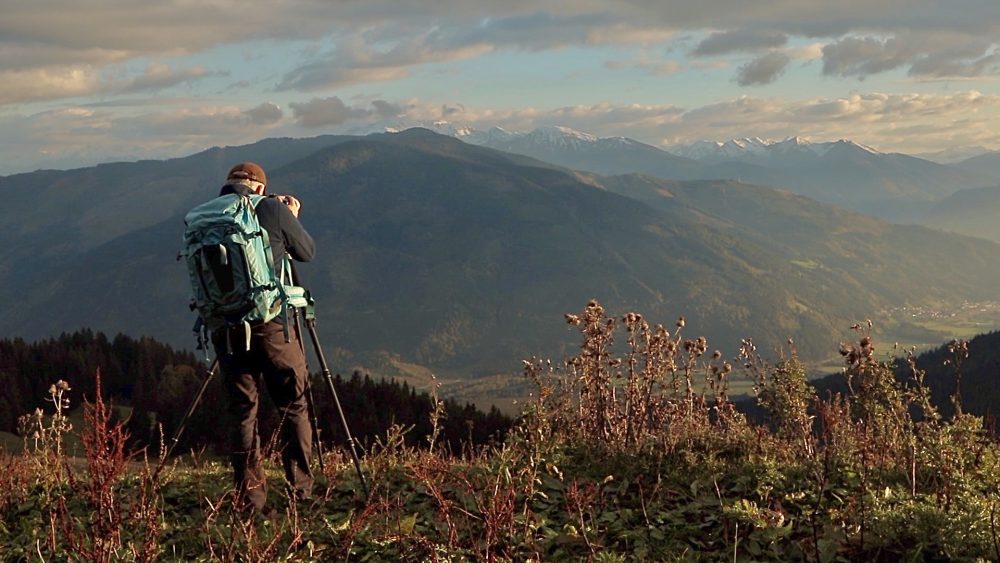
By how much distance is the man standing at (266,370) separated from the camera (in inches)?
277

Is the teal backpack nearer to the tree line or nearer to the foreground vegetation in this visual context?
the foreground vegetation

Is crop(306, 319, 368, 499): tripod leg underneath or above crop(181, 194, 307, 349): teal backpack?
underneath

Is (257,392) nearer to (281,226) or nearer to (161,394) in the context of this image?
(281,226)

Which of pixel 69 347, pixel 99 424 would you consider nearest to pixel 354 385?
pixel 69 347

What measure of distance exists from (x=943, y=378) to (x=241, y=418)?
107m

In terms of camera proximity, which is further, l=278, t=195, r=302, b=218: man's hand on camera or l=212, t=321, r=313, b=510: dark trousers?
l=278, t=195, r=302, b=218: man's hand on camera

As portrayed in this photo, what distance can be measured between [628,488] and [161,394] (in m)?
43.3

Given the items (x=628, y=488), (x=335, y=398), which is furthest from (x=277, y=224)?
(x=628, y=488)

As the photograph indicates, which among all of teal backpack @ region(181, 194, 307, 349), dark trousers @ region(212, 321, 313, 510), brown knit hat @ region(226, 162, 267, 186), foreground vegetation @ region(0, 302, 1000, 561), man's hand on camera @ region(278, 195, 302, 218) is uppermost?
brown knit hat @ region(226, 162, 267, 186)

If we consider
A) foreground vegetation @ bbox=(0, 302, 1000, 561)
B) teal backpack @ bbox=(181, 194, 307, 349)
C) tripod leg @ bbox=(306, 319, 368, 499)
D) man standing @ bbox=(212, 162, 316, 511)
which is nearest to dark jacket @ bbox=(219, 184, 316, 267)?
man standing @ bbox=(212, 162, 316, 511)

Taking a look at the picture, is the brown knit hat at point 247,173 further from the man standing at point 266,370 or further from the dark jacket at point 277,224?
the dark jacket at point 277,224

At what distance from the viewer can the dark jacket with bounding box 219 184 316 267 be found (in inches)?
280

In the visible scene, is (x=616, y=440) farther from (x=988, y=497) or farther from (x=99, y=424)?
(x=99, y=424)

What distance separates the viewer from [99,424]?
3939mm
